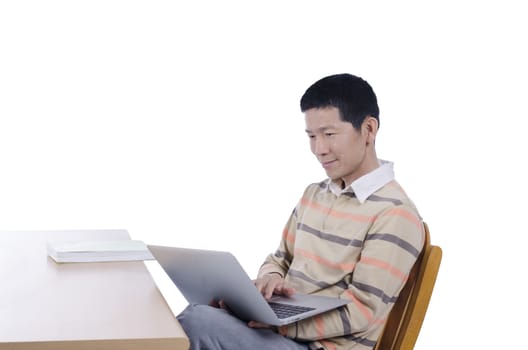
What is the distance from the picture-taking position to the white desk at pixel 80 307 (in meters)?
1.45

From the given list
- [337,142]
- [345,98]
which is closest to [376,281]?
[337,142]

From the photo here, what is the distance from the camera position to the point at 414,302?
2037 millimetres

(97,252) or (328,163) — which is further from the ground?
(328,163)

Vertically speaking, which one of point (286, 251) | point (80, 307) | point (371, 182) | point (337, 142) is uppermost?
point (337, 142)

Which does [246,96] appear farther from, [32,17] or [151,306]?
[151,306]

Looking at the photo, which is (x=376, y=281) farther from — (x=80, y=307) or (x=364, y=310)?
(x=80, y=307)

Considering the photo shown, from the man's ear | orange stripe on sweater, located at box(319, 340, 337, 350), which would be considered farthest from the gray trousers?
the man's ear

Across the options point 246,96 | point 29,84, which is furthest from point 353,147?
point 29,84

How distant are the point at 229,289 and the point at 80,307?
1.28ft

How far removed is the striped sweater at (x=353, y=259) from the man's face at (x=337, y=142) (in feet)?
0.24

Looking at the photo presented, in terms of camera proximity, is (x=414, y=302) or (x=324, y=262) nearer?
(x=414, y=302)

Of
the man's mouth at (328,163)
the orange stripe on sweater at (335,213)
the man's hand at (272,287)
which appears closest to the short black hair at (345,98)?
the man's mouth at (328,163)

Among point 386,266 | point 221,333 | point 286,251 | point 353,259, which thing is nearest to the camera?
point 221,333

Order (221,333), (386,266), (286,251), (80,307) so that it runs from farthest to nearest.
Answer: (286,251) → (386,266) → (221,333) → (80,307)
